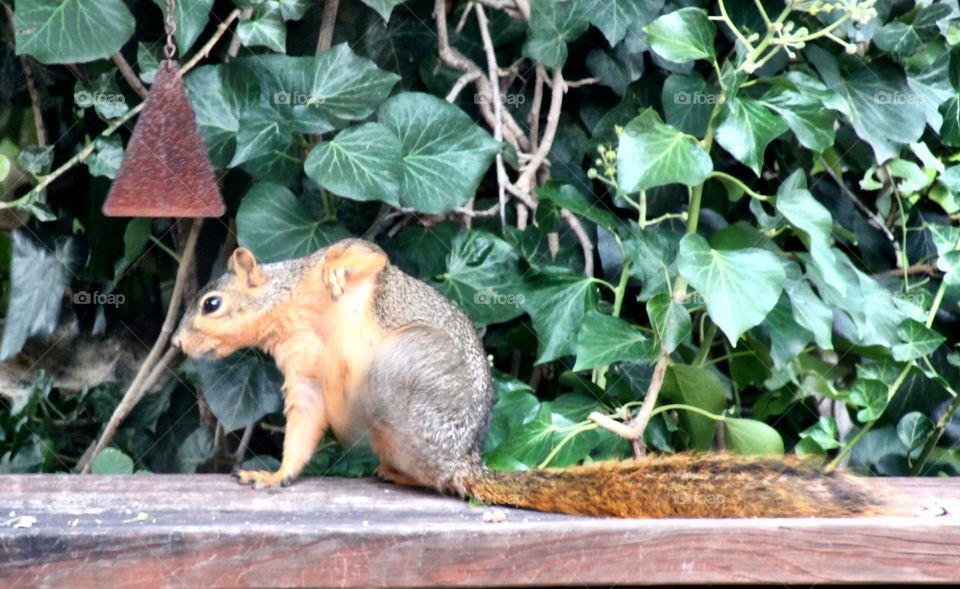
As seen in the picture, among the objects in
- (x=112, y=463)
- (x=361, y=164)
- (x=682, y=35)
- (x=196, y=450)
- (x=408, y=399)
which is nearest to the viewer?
(x=408, y=399)

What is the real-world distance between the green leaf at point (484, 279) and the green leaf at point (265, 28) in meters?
0.50

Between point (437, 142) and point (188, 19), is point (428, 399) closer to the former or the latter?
point (437, 142)

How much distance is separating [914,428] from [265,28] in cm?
148

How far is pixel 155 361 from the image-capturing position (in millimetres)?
2463

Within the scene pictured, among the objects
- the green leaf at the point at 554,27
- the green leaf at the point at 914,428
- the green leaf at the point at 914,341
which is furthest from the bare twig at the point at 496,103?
the green leaf at the point at 914,428

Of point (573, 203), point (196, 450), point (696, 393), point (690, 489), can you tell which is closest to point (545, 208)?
point (573, 203)

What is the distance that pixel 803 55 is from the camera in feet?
8.00

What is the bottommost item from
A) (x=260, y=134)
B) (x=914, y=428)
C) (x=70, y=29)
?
(x=914, y=428)

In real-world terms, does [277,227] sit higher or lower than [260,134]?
lower

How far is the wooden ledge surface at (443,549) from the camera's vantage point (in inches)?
60.8

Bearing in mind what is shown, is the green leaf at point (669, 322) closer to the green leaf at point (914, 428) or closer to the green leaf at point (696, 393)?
the green leaf at point (696, 393)

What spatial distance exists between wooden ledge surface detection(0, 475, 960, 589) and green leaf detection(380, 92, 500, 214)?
0.74 metres

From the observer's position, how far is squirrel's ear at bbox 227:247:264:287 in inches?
77.1

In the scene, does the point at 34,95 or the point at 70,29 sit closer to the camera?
the point at 70,29
